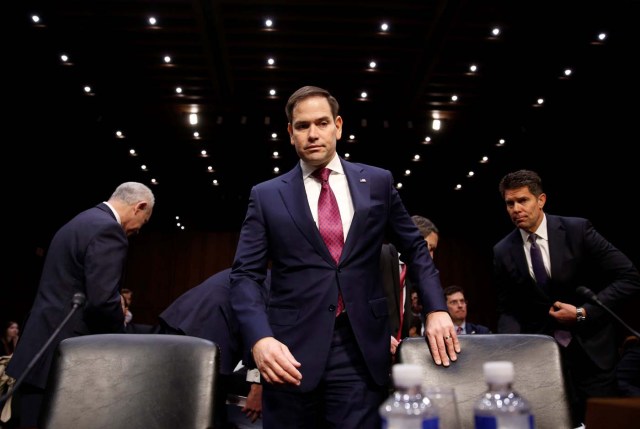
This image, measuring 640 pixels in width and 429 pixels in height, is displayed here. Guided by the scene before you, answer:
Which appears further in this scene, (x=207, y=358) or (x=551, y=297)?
(x=551, y=297)

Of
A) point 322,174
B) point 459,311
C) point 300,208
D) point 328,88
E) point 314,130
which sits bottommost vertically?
point 459,311

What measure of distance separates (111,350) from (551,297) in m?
1.91

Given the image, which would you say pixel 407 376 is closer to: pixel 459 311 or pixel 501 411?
pixel 501 411

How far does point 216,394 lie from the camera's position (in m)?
1.36

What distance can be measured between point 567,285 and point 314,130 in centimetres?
152

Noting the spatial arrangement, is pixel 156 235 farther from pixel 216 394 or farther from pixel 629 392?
pixel 216 394

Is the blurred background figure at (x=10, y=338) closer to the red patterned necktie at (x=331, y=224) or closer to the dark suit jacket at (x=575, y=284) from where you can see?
the dark suit jacket at (x=575, y=284)

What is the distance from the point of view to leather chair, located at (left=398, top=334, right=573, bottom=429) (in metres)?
1.20

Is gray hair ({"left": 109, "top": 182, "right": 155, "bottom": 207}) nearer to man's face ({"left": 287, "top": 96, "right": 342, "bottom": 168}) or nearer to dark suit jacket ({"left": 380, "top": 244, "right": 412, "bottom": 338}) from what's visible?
dark suit jacket ({"left": 380, "top": 244, "right": 412, "bottom": 338})

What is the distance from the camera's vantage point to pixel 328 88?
802cm

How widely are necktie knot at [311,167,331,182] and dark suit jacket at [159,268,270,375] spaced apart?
903 mm

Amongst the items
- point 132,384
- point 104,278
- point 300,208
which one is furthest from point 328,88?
point 132,384

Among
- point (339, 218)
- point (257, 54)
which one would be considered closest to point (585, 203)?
point (257, 54)

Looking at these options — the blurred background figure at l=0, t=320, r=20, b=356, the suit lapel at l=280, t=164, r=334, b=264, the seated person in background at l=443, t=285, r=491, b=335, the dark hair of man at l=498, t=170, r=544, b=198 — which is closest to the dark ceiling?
the blurred background figure at l=0, t=320, r=20, b=356
